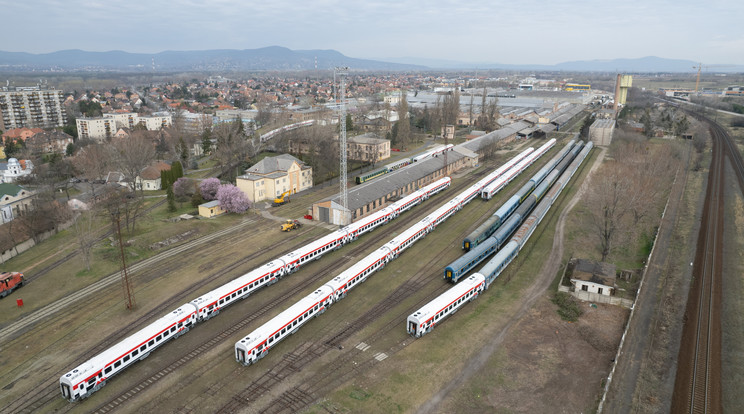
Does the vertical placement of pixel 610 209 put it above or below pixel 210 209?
above

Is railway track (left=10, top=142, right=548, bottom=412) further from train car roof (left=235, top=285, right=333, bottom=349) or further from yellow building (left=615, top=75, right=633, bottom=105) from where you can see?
yellow building (left=615, top=75, right=633, bottom=105)

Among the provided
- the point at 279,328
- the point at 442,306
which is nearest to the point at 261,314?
the point at 279,328

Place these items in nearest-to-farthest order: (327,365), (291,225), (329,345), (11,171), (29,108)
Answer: (327,365) → (329,345) → (291,225) → (11,171) → (29,108)

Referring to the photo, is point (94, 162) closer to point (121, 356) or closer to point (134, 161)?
point (134, 161)

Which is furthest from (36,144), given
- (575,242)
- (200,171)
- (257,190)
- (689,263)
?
(689,263)

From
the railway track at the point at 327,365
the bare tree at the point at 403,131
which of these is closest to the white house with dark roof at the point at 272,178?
the railway track at the point at 327,365

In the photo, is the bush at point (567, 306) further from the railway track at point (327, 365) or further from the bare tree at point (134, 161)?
the bare tree at point (134, 161)

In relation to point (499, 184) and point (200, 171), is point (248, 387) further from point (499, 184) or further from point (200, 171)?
point (200, 171)

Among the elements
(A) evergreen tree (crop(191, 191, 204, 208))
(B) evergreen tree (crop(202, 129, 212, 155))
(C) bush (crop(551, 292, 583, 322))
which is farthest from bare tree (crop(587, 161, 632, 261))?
(B) evergreen tree (crop(202, 129, 212, 155))
